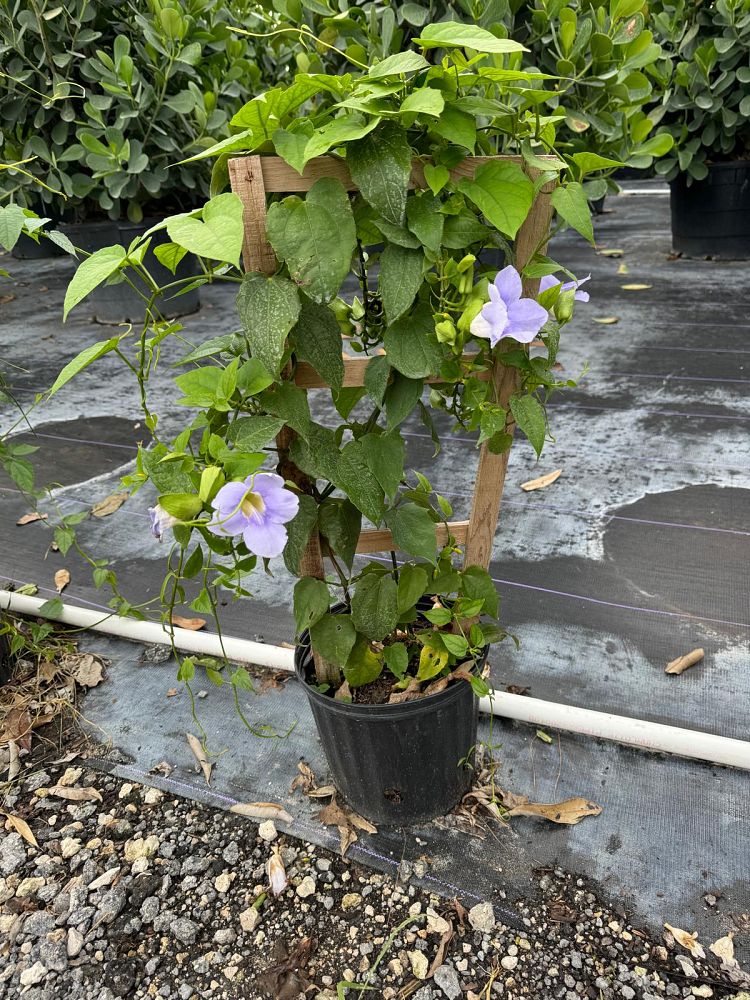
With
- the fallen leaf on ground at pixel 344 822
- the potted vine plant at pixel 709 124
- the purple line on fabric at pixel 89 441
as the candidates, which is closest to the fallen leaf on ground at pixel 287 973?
the fallen leaf on ground at pixel 344 822

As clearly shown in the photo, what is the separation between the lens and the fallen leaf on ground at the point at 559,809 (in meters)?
1.17

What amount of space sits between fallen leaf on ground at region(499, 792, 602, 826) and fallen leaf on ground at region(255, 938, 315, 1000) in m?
0.39

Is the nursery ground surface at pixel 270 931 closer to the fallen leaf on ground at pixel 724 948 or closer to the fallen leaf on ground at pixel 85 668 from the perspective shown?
the fallen leaf on ground at pixel 724 948

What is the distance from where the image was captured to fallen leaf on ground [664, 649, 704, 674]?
4.63 feet

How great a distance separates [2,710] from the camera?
1.46 meters

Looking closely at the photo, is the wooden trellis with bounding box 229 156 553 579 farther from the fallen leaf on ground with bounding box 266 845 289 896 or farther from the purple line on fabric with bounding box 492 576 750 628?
the purple line on fabric with bounding box 492 576 750 628

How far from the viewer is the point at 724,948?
0.98 meters

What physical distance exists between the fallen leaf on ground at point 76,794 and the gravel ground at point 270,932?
78mm

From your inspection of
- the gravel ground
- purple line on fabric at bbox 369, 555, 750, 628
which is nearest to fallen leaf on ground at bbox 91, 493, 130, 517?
purple line on fabric at bbox 369, 555, 750, 628

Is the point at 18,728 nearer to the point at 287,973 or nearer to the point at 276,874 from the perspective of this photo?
the point at 276,874

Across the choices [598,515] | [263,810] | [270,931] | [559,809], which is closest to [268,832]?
[263,810]

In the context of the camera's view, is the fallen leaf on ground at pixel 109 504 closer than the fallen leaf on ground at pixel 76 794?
No

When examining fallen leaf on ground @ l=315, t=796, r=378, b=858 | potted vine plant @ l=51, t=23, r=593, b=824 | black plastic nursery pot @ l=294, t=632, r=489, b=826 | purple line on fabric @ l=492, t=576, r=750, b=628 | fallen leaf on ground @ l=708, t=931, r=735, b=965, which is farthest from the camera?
purple line on fabric @ l=492, t=576, r=750, b=628

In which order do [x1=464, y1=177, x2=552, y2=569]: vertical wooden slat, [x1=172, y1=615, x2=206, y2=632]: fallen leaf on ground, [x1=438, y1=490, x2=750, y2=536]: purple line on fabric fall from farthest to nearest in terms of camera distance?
[x1=438, y1=490, x2=750, y2=536]: purple line on fabric → [x1=172, y1=615, x2=206, y2=632]: fallen leaf on ground → [x1=464, y1=177, x2=552, y2=569]: vertical wooden slat
